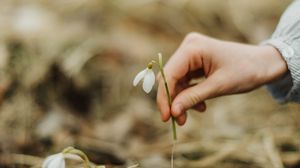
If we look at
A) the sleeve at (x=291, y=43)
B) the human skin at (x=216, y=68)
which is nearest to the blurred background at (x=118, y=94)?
the sleeve at (x=291, y=43)

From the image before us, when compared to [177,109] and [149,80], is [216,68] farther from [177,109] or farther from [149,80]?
[149,80]

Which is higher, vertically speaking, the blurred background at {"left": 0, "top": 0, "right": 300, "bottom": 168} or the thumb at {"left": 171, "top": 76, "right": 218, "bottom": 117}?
the blurred background at {"left": 0, "top": 0, "right": 300, "bottom": 168}

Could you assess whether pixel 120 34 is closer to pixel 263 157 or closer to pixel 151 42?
pixel 151 42

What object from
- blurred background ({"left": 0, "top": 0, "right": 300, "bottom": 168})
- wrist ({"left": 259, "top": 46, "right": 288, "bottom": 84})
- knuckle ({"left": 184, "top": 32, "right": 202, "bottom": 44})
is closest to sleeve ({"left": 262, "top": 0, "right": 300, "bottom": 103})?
wrist ({"left": 259, "top": 46, "right": 288, "bottom": 84})

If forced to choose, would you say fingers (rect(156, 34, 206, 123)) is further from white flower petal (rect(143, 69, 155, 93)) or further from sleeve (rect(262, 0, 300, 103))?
white flower petal (rect(143, 69, 155, 93))

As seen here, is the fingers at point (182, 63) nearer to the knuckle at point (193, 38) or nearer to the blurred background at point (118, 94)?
the knuckle at point (193, 38)

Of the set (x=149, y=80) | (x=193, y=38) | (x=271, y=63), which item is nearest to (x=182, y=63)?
(x=193, y=38)
